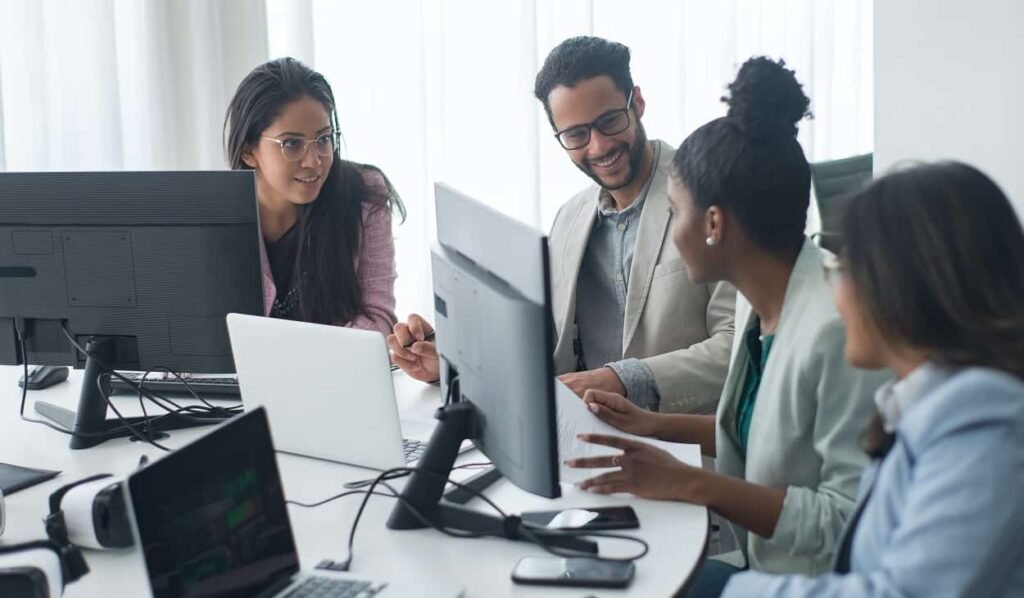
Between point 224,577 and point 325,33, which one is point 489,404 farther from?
point 325,33

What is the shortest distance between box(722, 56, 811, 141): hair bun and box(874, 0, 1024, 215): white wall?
4.39 feet

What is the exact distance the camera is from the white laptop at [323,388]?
67.4 inches

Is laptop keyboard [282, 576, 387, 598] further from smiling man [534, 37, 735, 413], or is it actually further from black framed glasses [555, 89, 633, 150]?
black framed glasses [555, 89, 633, 150]

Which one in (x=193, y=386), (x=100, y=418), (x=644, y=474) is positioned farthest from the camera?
(x=193, y=386)

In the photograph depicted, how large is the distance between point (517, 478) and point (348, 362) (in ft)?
1.24

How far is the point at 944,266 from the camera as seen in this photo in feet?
3.79

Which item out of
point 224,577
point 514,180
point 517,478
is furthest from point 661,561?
Answer: point 514,180

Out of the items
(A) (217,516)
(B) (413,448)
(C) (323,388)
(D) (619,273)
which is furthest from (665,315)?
(A) (217,516)

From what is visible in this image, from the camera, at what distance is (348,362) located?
172cm

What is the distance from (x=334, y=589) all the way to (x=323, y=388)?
494 millimetres

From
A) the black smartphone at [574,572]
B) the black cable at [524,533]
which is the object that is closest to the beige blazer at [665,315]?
the black cable at [524,533]

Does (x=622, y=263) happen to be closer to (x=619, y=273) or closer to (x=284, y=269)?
(x=619, y=273)

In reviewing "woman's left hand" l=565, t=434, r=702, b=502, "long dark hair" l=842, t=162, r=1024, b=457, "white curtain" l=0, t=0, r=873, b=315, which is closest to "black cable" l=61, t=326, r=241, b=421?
"woman's left hand" l=565, t=434, r=702, b=502

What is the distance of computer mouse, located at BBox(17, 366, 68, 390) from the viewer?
2.41 m
